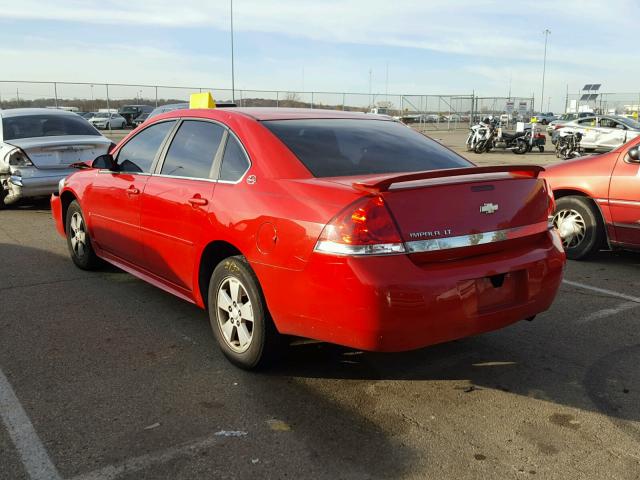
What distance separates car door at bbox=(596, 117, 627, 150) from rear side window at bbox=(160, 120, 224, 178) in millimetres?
19572

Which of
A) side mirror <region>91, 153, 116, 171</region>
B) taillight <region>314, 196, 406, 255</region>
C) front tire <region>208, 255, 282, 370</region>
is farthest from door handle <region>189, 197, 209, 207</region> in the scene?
side mirror <region>91, 153, 116, 171</region>

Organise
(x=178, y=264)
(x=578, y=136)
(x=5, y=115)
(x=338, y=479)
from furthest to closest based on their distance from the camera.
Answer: (x=578, y=136), (x=5, y=115), (x=178, y=264), (x=338, y=479)

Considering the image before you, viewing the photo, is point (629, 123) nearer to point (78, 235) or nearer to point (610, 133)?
point (610, 133)

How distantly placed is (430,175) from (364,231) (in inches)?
22.7

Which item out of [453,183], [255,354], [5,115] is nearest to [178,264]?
[255,354]

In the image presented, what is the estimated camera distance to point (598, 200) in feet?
21.1

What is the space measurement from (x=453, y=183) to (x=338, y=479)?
1.58m

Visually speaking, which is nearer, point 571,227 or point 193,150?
point 193,150

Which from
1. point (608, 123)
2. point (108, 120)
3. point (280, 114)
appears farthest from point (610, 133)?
point (108, 120)

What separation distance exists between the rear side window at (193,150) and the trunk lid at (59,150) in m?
5.24

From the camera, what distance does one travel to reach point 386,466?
9.01 ft

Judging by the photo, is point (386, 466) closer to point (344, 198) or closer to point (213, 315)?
point (344, 198)

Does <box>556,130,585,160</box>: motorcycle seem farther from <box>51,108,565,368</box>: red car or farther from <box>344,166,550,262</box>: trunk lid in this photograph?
<box>344,166,550,262</box>: trunk lid

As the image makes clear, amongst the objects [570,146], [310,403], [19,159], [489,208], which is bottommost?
[310,403]
